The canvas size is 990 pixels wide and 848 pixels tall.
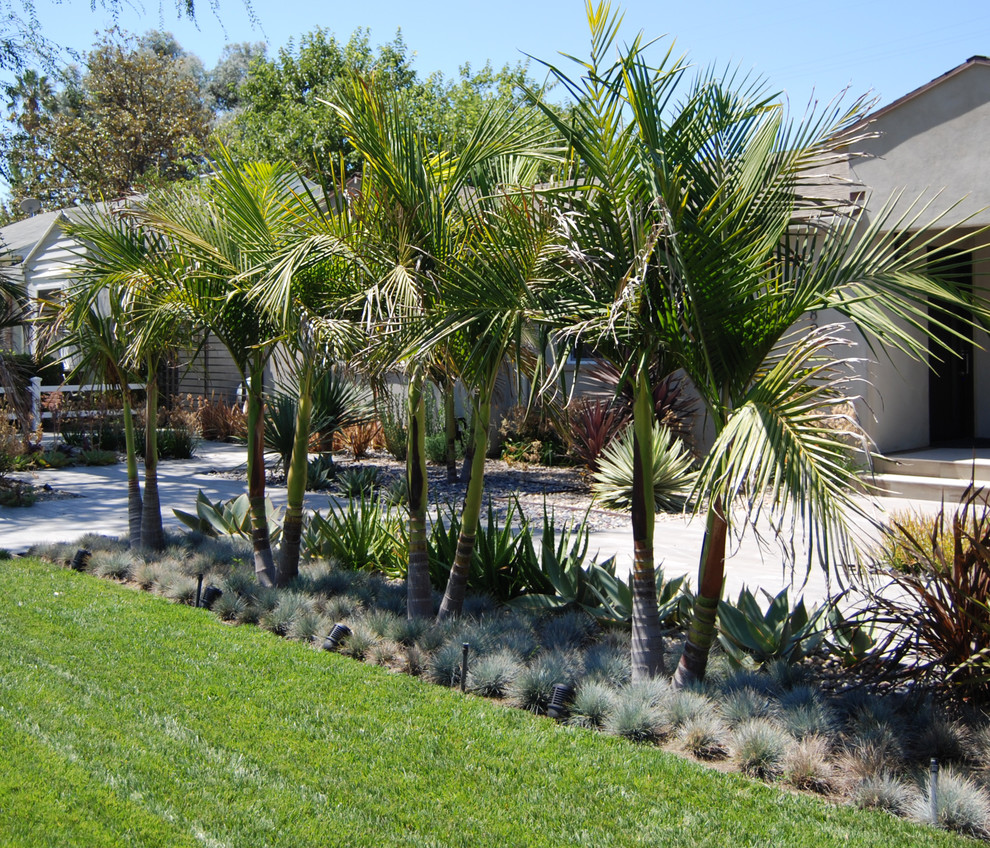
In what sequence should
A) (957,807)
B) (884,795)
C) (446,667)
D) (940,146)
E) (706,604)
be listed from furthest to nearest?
(940,146)
(446,667)
(706,604)
(884,795)
(957,807)

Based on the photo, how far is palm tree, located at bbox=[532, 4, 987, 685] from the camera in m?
4.11

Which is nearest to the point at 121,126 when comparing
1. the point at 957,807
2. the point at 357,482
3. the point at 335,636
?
the point at 357,482

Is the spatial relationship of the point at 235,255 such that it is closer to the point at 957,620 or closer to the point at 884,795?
the point at 957,620

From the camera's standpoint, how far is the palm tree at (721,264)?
4109mm

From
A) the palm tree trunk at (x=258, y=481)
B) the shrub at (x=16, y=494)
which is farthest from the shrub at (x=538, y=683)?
the shrub at (x=16, y=494)

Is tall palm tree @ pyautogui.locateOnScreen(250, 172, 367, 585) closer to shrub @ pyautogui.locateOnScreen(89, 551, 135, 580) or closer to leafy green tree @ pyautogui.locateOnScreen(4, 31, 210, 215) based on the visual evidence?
shrub @ pyautogui.locateOnScreen(89, 551, 135, 580)

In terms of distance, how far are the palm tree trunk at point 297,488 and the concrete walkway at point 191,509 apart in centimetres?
252

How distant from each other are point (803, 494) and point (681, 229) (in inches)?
61.3

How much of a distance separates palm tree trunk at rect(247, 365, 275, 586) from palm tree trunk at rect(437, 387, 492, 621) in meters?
1.68

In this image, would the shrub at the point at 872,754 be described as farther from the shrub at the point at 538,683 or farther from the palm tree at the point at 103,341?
the palm tree at the point at 103,341

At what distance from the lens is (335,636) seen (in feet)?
19.7

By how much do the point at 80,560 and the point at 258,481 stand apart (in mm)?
2316

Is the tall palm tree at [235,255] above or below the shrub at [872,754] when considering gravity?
above

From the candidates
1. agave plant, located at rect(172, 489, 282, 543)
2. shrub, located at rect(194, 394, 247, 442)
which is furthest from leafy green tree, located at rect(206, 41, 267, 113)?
agave plant, located at rect(172, 489, 282, 543)
